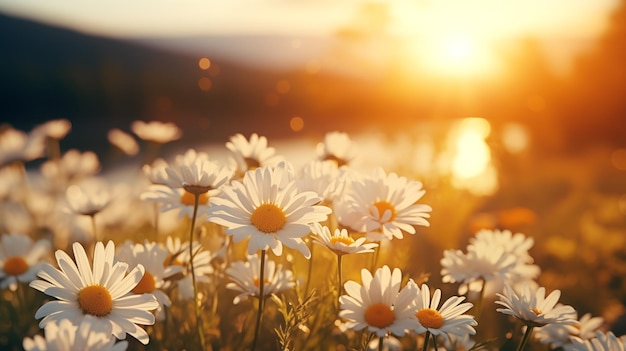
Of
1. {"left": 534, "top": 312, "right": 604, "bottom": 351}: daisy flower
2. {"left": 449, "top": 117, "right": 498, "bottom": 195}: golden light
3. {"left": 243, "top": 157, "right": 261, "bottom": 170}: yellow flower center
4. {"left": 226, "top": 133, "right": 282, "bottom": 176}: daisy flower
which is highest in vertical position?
{"left": 226, "top": 133, "right": 282, "bottom": 176}: daisy flower

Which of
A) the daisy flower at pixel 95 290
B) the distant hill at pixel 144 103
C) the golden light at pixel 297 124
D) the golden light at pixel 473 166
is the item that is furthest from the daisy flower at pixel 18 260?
the distant hill at pixel 144 103

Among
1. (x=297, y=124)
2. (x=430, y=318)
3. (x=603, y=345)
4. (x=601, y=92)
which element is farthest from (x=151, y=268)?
(x=297, y=124)

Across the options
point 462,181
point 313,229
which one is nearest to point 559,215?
point 462,181

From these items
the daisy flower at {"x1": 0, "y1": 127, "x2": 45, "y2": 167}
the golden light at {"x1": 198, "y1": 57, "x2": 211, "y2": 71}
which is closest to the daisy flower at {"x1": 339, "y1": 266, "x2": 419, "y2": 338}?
the golden light at {"x1": 198, "y1": 57, "x2": 211, "y2": 71}

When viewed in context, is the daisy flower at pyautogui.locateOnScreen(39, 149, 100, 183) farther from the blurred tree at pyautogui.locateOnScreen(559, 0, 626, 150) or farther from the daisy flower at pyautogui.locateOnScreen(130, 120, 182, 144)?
the blurred tree at pyautogui.locateOnScreen(559, 0, 626, 150)

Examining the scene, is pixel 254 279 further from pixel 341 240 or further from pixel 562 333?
pixel 562 333

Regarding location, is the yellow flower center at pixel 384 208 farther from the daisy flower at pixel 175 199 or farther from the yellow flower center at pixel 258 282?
the daisy flower at pixel 175 199

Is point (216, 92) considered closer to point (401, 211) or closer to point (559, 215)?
point (559, 215)
